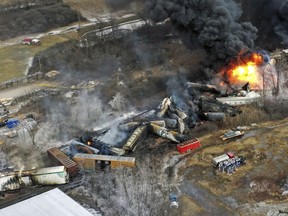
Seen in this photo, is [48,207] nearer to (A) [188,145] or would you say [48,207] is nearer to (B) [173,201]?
(B) [173,201]

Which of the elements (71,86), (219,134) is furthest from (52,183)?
(71,86)

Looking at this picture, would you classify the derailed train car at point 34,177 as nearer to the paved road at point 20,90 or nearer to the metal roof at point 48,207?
the metal roof at point 48,207

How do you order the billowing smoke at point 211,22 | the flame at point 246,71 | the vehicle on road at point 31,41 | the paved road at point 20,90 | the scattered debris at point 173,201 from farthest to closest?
the vehicle on road at point 31,41 < the paved road at point 20,90 < the flame at point 246,71 < the billowing smoke at point 211,22 < the scattered debris at point 173,201

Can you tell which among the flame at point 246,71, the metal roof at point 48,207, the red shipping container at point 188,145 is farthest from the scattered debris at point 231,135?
the metal roof at point 48,207

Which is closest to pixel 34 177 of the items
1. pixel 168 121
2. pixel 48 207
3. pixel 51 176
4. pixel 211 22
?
pixel 51 176

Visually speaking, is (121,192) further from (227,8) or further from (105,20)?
(105,20)

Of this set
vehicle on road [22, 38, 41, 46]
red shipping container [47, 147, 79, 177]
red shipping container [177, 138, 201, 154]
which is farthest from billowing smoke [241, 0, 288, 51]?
red shipping container [47, 147, 79, 177]

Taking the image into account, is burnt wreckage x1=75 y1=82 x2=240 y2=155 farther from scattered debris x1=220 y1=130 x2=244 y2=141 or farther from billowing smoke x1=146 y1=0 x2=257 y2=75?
billowing smoke x1=146 y1=0 x2=257 y2=75
